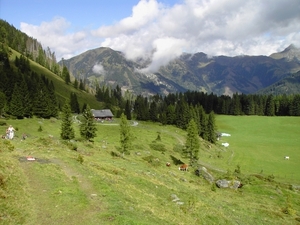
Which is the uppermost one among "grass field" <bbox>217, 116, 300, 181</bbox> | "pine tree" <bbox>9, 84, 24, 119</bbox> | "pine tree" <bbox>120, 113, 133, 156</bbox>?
"pine tree" <bbox>9, 84, 24, 119</bbox>

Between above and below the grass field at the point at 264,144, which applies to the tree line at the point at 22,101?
above

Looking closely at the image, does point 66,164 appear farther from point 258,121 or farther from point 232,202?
point 258,121

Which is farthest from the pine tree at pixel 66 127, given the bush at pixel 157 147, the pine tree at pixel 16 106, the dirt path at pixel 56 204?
the pine tree at pixel 16 106

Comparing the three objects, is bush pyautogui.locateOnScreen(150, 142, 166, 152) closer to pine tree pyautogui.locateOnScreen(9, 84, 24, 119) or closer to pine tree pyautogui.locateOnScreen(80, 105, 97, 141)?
pine tree pyautogui.locateOnScreen(80, 105, 97, 141)

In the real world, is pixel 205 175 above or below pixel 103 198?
below

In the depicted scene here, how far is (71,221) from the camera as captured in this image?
17.2 m

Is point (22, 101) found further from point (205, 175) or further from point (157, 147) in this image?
point (205, 175)

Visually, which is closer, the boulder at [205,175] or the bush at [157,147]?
the boulder at [205,175]

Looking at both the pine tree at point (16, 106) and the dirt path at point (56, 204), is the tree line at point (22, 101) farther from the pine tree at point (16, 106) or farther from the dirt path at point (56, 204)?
the dirt path at point (56, 204)

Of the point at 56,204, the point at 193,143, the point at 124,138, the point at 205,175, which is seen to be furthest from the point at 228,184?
the point at 56,204

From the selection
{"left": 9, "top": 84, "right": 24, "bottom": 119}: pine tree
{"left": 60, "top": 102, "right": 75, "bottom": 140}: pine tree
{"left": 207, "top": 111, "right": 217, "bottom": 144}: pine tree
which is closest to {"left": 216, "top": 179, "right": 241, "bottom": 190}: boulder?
{"left": 60, "top": 102, "right": 75, "bottom": 140}: pine tree

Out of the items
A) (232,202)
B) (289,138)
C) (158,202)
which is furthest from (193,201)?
(289,138)

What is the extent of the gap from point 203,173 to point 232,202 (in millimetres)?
17556

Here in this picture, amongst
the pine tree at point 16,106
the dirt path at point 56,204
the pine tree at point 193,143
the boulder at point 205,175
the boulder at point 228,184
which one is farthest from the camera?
the pine tree at point 16,106
